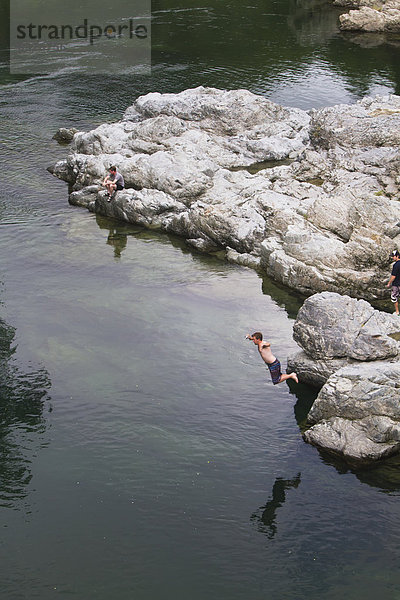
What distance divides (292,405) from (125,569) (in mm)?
8476

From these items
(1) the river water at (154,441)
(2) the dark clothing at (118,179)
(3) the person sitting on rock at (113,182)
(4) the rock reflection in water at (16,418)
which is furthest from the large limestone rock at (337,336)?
(2) the dark clothing at (118,179)

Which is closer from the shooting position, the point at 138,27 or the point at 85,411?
the point at 85,411

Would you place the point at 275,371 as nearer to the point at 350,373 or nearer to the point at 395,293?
the point at 350,373

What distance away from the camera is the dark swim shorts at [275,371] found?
72.0 ft

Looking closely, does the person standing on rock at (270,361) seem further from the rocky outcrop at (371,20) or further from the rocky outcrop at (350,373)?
the rocky outcrop at (371,20)

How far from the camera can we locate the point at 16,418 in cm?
2184

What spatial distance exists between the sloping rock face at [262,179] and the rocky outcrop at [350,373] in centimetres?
520

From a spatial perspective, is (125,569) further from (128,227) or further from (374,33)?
(374,33)

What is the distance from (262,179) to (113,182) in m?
8.11

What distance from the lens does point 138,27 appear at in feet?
234

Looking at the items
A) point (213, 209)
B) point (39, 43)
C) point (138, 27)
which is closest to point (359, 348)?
point (213, 209)

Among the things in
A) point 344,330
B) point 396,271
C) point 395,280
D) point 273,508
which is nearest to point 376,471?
point 273,508

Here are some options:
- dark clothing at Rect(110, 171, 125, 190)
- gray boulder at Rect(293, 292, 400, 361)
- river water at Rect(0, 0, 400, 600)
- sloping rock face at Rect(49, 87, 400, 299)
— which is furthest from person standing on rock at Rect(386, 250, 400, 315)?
dark clothing at Rect(110, 171, 125, 190)

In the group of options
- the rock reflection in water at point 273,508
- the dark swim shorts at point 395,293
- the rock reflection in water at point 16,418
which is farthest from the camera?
the dark swim shorts at point 395,293
